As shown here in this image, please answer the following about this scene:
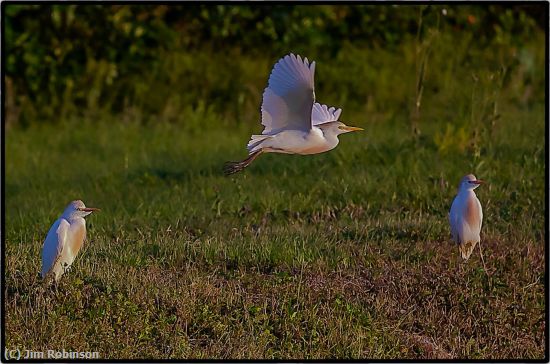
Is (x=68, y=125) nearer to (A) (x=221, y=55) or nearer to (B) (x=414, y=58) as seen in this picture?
(A) (x=221, y=55)

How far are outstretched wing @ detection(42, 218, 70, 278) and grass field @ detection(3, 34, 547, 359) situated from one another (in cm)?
17

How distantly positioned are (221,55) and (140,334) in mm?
6269

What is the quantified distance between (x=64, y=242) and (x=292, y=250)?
136 centimetres

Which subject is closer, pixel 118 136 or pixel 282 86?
pixel 282 86

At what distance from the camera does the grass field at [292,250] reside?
18.5ft

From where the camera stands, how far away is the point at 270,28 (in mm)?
11180

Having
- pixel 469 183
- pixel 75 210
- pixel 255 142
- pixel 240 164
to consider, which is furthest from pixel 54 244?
pixel 469 183

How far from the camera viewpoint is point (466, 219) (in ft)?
20.4

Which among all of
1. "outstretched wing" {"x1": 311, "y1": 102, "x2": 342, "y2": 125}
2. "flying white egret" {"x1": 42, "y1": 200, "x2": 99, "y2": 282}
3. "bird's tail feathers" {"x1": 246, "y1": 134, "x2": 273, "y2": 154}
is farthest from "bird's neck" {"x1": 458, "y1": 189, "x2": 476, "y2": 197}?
"flying white egret" {"x1": 42, "y1": 200, "x2": 99, "y2": 282}

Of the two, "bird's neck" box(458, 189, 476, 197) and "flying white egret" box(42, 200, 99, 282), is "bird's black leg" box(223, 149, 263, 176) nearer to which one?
"flying white egret" box(42, 200, 99, 282)

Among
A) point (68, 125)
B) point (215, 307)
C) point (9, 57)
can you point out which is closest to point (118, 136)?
point (68, 125)

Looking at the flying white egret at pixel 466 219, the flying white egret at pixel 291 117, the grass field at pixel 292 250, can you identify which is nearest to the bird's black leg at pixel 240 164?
the flying white egret at pixel 291 117

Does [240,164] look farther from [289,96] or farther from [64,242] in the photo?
[64,242]

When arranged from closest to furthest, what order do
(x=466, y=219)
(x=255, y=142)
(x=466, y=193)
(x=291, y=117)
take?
(x=291, y=117) < (x=255, y=142) < (x=466, y=219) < (x=466, y=193)
